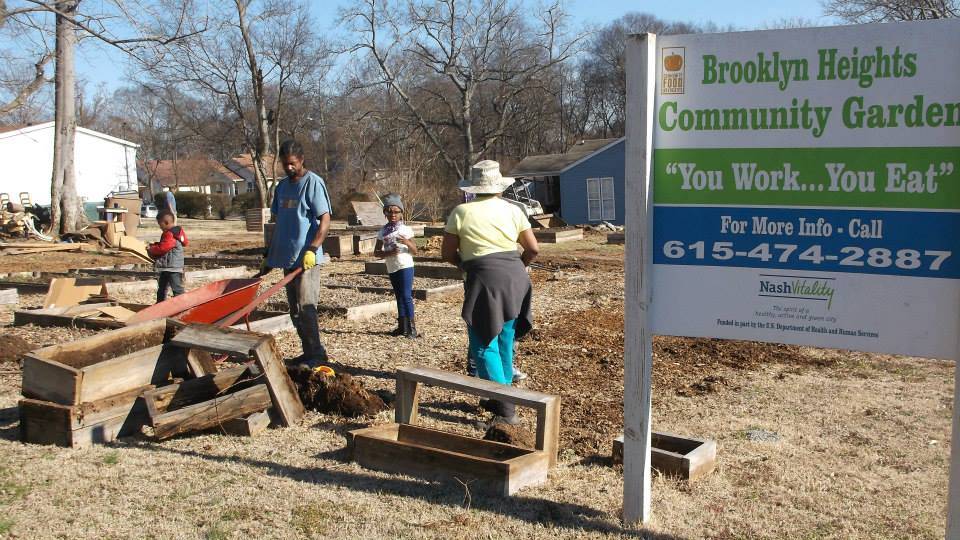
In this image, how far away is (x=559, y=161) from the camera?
42000 millimetres

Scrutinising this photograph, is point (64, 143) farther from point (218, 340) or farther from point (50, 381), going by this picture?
point (218, 340)

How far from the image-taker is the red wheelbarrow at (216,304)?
21.6ft

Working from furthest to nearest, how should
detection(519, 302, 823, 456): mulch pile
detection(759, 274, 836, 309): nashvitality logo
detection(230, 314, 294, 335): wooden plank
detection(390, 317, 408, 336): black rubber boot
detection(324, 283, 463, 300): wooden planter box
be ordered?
detection(324, 283, 463, 300): wooden planter box, detection(390, 317, 408, 336): black rubber boot, detection(230, 314, 294, 335): wooden plank, detection(519, 302, 823, 456): mulch pile, detection(759, 274, 836, 309): nashvitality logo

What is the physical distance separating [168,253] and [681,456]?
21.0ft

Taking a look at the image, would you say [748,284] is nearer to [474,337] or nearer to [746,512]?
[746,512]

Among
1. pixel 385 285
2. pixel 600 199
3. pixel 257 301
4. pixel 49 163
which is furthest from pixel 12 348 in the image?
pixel 49 163

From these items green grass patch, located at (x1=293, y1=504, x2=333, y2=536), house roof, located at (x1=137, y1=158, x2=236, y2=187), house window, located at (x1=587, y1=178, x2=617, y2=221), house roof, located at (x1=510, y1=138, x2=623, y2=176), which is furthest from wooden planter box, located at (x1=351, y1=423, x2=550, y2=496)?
house roof, located at (x1=137, y1=158, x2=236, y2=187)

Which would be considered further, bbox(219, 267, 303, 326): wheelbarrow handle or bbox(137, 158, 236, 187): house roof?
bbox(137, 158, 236, 187): house roof

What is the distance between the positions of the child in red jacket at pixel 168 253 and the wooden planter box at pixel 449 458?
4.88 metres

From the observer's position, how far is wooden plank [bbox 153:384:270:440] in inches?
209

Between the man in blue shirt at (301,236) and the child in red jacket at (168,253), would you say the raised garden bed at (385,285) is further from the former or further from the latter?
the man in blue shirt at (301,236)

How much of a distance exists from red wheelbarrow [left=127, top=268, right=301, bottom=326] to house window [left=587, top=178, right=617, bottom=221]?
32.3 meters

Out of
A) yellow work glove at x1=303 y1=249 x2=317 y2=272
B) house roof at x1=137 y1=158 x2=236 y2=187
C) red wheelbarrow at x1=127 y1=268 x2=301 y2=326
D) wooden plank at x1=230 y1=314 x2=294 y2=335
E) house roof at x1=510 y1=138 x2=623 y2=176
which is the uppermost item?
house roof at x1=137 y1=158 x2=236 y2=187

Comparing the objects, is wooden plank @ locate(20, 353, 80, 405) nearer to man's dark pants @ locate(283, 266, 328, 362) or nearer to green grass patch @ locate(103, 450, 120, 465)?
green grass patch @ locate(103, 450, 120, 465)
